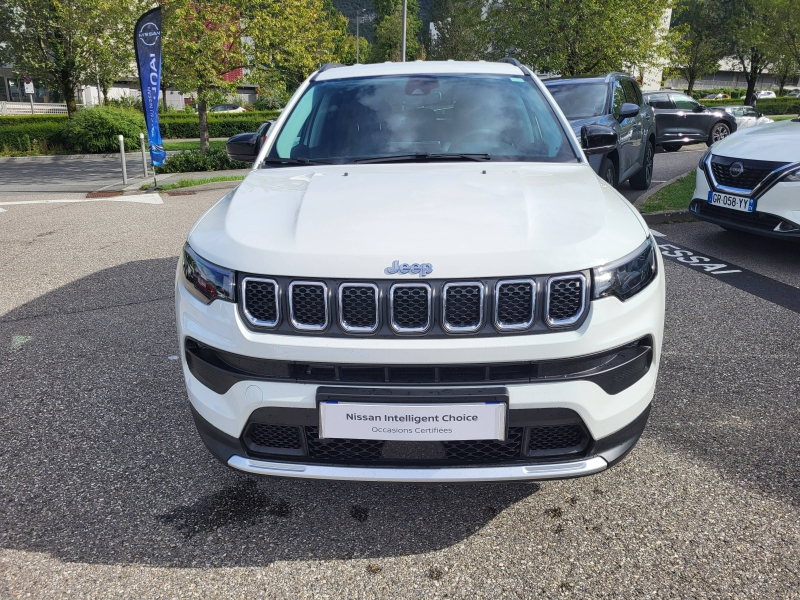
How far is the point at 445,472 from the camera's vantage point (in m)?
2.20

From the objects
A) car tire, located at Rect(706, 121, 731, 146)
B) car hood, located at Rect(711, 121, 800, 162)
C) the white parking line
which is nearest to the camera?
car hood, located at Rect(711, 121, 800, 162)

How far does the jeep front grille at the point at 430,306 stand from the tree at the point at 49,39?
23.9 meters

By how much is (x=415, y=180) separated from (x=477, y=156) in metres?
0.57

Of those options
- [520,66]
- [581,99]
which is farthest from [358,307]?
[581,99]

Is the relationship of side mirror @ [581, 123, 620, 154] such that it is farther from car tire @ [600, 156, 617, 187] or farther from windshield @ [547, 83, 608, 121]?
windshield @ [547, 83, 608, 121]

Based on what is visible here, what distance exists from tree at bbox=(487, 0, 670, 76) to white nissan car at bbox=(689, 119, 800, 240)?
13002mm

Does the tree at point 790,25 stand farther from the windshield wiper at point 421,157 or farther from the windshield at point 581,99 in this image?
the windshield wiper at point 421,157

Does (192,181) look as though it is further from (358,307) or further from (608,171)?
(358,307)

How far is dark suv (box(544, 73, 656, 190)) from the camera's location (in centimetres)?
843

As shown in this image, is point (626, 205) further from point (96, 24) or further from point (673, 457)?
point (96, 24)

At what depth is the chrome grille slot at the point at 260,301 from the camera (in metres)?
2.20

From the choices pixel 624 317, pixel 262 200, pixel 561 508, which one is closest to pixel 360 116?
pixel 262 200

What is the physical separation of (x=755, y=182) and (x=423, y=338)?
5.34 m

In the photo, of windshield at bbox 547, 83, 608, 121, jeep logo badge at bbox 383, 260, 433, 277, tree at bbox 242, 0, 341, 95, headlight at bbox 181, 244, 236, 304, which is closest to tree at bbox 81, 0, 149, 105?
tree at bbox 242, 0, 341, 95
